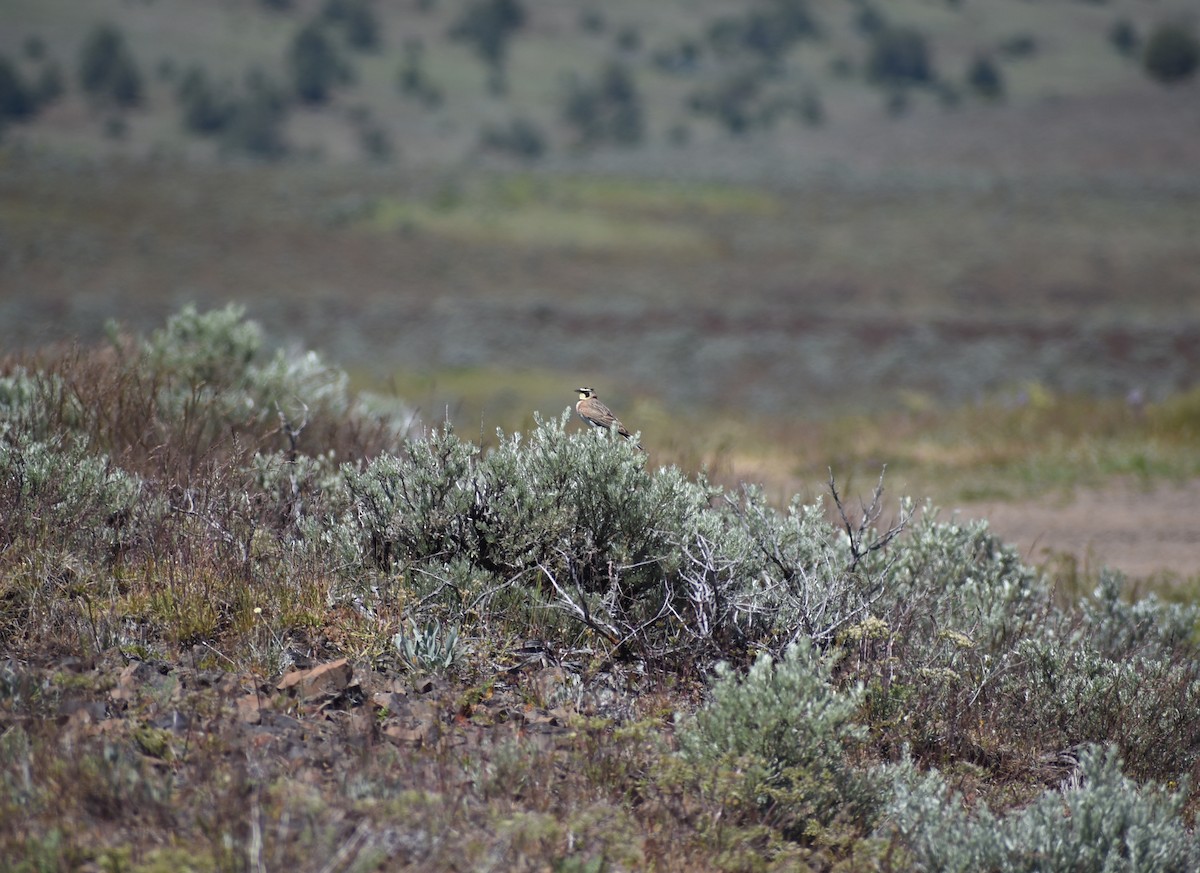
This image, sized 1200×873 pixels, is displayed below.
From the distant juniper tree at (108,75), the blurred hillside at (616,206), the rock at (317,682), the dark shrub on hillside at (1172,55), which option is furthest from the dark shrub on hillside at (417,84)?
the rock at (317,682)

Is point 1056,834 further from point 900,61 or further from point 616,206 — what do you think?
point 900,61

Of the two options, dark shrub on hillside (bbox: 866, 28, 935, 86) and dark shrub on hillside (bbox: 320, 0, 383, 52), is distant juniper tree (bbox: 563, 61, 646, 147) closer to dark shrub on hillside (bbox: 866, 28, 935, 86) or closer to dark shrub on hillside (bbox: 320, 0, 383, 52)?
dark shrub on hillside (bbox: 320, 0, 383, 52)

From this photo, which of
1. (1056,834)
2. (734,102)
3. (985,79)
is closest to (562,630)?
(1056,834)

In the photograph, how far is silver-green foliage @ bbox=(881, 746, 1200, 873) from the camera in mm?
3135

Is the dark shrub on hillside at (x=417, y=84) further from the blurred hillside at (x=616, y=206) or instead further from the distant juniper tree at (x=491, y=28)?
the distant juniper tree at (x=491, y=28)

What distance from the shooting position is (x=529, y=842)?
2.93 meters

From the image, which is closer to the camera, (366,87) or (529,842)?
(529,842)

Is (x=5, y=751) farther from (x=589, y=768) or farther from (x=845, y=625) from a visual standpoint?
(x=845, y=625)

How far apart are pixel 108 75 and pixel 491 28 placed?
41669 millimetres

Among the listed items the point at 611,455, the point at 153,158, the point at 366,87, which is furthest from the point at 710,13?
the point at 611,455

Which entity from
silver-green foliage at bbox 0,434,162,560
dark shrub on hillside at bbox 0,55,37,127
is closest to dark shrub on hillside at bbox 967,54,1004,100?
dark shrub on hillside at bbox 0,55,37,127

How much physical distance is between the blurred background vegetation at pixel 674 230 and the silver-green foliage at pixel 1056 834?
95.3 inches

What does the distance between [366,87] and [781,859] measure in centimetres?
10020

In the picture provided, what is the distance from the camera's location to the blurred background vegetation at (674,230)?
70.1ft
